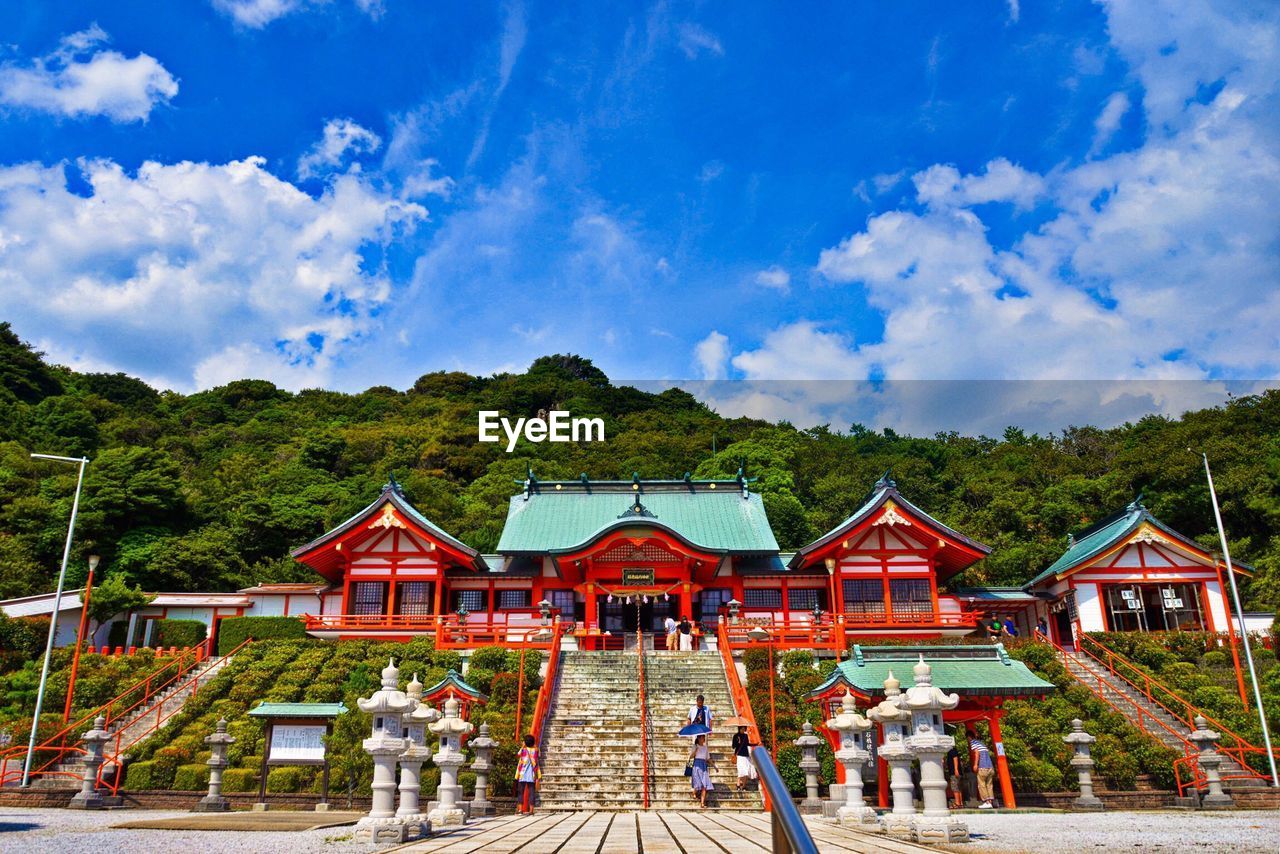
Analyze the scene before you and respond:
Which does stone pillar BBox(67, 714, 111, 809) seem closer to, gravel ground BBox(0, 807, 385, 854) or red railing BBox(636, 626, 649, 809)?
gravel ground BBox(0, 807, 385, 854)

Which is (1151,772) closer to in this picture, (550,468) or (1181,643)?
(1181,643)

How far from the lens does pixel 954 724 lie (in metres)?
19.1

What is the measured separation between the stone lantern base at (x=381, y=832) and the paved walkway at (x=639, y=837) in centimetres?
62

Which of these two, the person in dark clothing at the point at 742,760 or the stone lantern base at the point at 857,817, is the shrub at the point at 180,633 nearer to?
the person in dark clothing at the point at 742,760

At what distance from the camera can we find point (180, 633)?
2978cm

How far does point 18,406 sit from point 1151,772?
6529cm

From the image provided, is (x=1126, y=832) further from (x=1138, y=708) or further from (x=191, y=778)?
(x=191, y=778)

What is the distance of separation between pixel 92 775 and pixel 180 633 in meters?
13.5

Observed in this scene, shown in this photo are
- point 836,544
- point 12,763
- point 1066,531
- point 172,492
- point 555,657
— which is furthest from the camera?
point 1066,531

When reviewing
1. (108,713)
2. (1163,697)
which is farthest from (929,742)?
(108,713)

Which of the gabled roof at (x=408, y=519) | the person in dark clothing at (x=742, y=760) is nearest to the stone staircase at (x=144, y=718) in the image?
the gabled roof at (x=408, y=519)

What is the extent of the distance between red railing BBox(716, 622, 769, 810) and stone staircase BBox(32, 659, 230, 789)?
1411 cm

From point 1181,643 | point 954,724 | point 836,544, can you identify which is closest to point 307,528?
point 836,544

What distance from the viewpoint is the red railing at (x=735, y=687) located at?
56.3 ft
